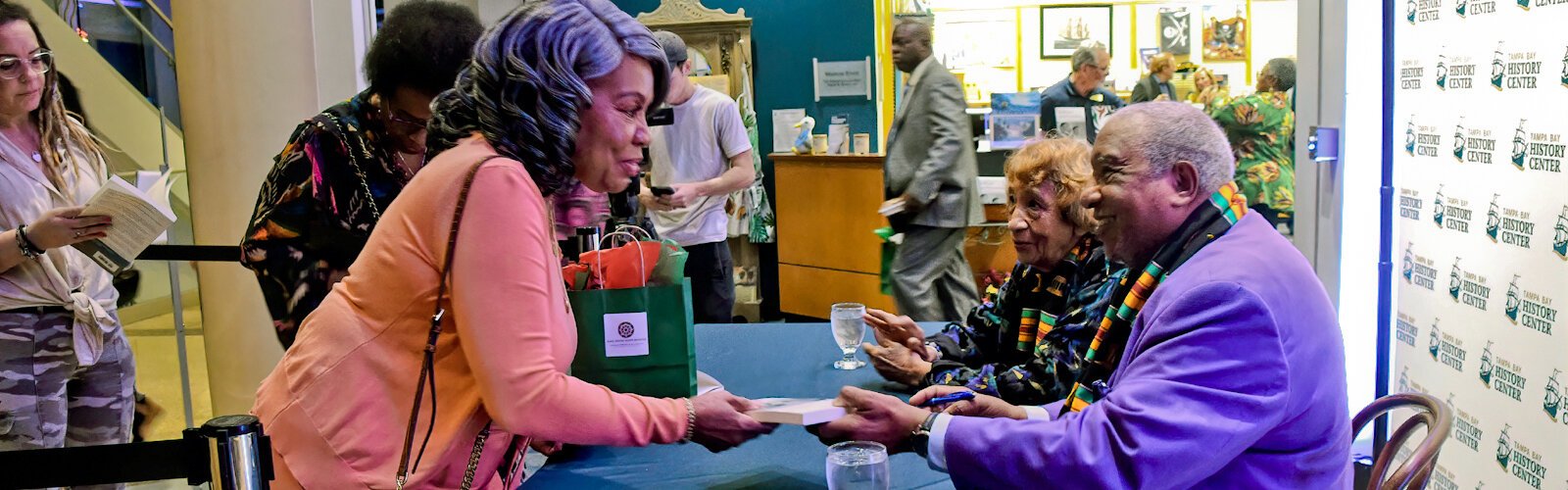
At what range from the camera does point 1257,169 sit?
545cm

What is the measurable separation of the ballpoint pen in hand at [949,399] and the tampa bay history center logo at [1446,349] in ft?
6.62

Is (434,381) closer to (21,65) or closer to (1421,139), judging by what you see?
(21,65)

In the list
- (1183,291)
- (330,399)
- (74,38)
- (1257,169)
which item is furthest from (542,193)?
(74,38)

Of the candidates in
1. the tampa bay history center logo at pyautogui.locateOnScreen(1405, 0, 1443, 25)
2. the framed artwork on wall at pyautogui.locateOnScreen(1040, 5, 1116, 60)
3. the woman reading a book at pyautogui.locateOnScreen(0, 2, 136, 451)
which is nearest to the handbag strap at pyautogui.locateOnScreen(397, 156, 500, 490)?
the woman reading a book at pyautogui.locateOnScreen(0, 2, 136, 451)

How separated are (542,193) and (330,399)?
1.21ft

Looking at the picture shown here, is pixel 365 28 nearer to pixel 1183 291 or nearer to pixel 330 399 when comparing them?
pixel 330 399

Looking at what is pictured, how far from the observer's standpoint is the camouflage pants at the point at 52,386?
2.80 meters

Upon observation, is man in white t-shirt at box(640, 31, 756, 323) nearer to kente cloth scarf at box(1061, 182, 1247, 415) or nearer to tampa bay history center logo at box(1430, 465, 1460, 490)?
tampa bay history center logo at box(1430, 465, 1460, 490)

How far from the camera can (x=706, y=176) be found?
479 centimetres

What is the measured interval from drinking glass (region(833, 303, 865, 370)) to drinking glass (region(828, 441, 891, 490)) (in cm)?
83

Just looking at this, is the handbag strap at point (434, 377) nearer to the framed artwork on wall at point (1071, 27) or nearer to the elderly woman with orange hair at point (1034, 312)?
the elderly woman with orange hair at point (1034, 312)

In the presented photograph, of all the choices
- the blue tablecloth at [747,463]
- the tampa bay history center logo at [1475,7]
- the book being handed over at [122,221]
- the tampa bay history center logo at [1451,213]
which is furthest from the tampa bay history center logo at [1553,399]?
the book being handed over at [122,221]

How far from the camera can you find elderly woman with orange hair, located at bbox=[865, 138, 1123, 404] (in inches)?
86.0

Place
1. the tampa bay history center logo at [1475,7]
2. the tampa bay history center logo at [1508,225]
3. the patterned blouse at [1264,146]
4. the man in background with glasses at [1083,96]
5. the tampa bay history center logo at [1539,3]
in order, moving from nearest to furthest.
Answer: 1. the tampa bay history center logo at [1539,3]
2. the tampa bay history center logo at [1508,225]
3. the tampa bay history center logo at [1475,7]
4. the patterned blouse at [1264,146]
5. the man in background with glasses at [1083,96]
